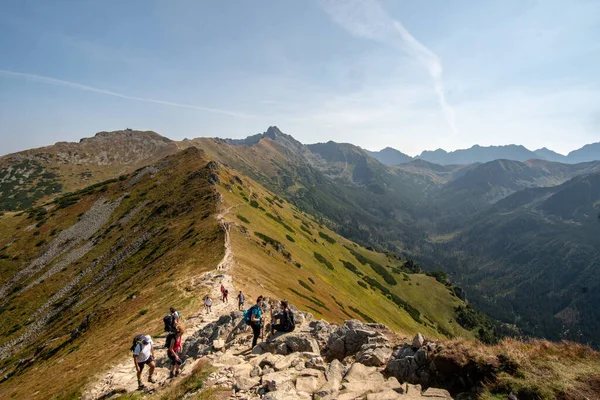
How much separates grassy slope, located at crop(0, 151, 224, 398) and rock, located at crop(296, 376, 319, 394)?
17.6 meters

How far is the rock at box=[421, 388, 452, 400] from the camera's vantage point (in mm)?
14178

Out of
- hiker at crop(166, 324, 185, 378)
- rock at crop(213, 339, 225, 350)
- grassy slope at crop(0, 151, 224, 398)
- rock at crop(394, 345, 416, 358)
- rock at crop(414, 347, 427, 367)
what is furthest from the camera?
grassy slope at crop(0, 151, 224, 398)

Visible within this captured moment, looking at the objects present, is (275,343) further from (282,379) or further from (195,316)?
(195,316)

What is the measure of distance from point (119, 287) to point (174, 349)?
4251cm

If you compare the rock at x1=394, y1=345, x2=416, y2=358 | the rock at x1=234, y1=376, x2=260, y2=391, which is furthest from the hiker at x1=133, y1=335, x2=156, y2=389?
the rock at x1=394, y1=345, x2=416, y2=358

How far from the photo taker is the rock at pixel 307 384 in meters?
15.6

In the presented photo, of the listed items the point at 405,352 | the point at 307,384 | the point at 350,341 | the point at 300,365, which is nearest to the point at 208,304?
the point at 350,341

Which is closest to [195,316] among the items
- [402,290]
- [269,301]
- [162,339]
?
[162,339]

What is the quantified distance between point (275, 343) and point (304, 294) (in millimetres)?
36758

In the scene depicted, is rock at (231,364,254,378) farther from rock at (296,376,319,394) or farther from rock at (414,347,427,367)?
rock at (414,347,427,367)

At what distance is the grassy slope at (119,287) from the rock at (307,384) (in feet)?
57.6

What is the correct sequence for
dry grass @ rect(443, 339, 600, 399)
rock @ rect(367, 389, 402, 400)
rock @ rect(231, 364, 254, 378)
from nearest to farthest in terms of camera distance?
dry grass @ rect(443, 339, 600, 399) → rock @ rect(367, 389, 402, 400) → rock @ rect(231, 364, 254, 378)

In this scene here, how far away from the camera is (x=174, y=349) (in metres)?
20.8

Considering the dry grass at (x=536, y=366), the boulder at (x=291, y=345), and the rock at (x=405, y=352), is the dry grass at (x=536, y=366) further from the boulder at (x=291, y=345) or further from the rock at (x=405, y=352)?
the boulder at (x=291, y=345)
